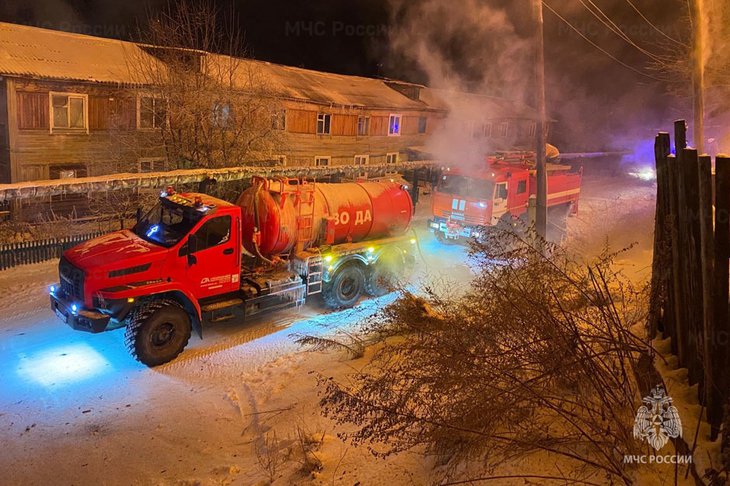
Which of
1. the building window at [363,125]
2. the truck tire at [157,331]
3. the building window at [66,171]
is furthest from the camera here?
the building window at [363,125]

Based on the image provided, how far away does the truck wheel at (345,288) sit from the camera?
1197 centimetres

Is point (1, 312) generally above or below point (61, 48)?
below

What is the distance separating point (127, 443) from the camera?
668 cm

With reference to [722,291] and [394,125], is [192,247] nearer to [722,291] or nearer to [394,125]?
[722,291]

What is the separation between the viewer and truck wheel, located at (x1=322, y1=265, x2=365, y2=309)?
11969mm

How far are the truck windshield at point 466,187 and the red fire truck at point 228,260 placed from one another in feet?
16.8

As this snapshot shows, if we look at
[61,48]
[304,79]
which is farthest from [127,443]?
[304,79]

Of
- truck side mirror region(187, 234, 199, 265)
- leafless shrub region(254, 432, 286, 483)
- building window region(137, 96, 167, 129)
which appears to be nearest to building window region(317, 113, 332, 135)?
building window region(137, 96, 167, 129)

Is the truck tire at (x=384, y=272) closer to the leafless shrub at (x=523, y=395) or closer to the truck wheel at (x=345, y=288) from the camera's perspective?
the truck wheel at (x=345, y=288)

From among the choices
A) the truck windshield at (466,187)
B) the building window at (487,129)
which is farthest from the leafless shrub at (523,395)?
the building window at (487,129)

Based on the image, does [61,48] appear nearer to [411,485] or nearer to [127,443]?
[127,443]

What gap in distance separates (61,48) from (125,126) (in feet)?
13.1

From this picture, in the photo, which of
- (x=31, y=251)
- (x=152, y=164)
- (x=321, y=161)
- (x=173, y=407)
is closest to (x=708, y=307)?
(x=173, y=407)

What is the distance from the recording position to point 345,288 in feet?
40.7
